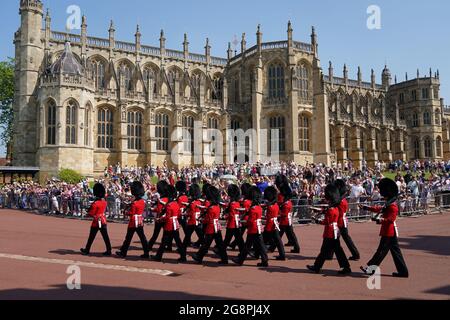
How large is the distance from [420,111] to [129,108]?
41448 millimetres

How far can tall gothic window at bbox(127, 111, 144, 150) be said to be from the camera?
40000mm

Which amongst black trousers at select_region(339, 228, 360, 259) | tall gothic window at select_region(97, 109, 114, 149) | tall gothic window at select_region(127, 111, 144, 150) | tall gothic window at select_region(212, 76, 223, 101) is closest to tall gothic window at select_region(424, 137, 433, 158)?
tall gothic window at select_region(212, 76, 223, 101)

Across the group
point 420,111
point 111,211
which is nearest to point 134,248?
point 111,211

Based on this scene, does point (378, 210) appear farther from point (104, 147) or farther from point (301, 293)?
point (104, 147)

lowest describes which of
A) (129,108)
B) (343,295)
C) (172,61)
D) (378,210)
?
(343,295)

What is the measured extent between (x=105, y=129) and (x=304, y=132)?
19470 millimetres

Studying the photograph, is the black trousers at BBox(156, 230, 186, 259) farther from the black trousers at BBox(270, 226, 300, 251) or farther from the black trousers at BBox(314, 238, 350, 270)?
the black trousers at BBox(314, 238, 350, 270)

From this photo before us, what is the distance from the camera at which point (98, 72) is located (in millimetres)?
41438

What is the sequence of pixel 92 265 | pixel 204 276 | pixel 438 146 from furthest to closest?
pixel 438 146, pixel 92 265, pixel 204 276

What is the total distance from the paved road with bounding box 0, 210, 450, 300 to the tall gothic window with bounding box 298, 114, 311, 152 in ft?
95.1

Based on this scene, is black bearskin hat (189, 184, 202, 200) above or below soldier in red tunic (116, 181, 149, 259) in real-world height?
above

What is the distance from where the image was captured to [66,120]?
3372 centimetres

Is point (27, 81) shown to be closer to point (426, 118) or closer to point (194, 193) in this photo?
point (194, 193)

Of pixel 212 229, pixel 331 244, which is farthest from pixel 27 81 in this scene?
pixel 331 244
